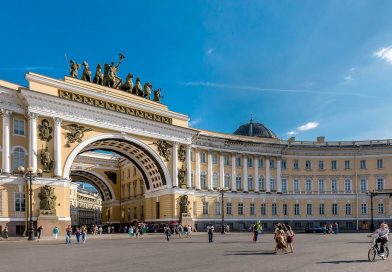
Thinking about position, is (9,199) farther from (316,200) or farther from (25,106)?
(316,200)

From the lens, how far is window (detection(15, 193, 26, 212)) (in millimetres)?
41062

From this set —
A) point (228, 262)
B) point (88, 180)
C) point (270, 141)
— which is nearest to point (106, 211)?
point (88, 180)

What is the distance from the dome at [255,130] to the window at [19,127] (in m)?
45.5

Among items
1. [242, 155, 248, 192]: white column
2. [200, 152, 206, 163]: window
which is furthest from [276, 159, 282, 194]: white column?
[200, 152, 206, 163]: window

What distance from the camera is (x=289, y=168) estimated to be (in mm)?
72125

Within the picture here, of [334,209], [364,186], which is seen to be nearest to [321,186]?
[334,209]

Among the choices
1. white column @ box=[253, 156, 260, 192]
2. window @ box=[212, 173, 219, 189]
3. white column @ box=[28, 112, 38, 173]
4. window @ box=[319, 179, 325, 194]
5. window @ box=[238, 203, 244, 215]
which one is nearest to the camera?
white column @ box=[28, 112, 38, 173]

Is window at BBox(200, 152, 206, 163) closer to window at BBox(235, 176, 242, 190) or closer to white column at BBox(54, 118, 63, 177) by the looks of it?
window at BBox(235, 176, 242, 190)

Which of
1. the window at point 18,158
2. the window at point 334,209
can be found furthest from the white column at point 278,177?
the window at point 18,158

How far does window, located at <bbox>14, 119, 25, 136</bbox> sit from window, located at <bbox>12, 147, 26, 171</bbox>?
5.39 ft

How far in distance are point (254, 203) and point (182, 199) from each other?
16.4m

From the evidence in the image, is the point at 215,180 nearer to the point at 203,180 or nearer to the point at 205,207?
the point at 203,180

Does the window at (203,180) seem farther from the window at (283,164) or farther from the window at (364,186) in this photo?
the window at (364,186)

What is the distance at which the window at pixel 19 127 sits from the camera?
42.5m
